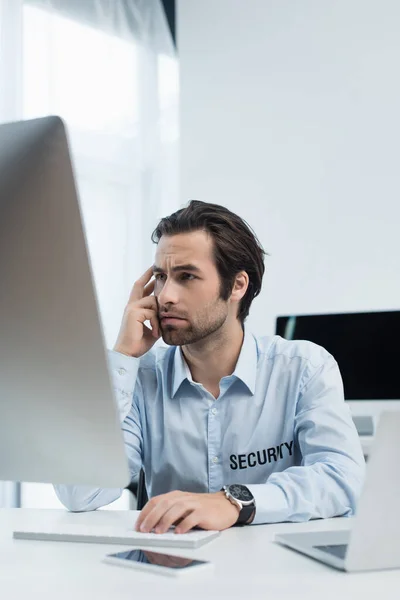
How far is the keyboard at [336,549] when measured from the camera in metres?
0.89

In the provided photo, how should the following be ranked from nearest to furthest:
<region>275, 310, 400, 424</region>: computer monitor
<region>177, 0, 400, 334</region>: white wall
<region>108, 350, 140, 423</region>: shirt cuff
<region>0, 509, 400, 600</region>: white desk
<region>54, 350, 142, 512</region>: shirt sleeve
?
<region>0, 509, 400, 600</region>: white desk < <region>54, 350, 142, 512</region>: shirt sleeve < <region>108, 350, 140, 423</region>: shirt cuff < <region>275, 310, 400, 424</region>: computer monitor < <region>177, 0, 400, 334</region>: white wall

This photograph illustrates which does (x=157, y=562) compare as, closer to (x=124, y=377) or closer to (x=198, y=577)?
(x=198, y=577)

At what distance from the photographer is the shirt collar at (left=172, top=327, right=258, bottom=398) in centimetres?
178

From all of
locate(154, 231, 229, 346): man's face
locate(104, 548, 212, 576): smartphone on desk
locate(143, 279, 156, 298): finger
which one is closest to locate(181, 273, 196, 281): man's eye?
locate(154, 231, 229, 346): man's face

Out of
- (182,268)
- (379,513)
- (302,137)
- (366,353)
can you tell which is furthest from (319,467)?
(302,137)

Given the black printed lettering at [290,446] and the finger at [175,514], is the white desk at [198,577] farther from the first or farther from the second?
the black printed lettering at [290,446]

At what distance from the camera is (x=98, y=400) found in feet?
2.20

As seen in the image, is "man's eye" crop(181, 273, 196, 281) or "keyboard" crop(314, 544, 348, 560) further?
"man's eye" crop(181, 273, 196, 281)

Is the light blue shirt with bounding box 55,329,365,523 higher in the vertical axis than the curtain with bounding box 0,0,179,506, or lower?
lower

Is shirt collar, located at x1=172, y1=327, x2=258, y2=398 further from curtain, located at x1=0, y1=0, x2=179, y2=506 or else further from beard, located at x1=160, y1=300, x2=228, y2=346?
curtain, located at x1=0, y1=0, x2=179, y2=506

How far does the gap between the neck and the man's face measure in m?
0.03

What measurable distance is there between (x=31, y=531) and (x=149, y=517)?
17 centimetres

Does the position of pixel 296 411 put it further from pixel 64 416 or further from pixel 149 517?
pixel 64 416

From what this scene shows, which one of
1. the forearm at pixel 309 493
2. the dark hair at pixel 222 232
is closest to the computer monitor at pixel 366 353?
the dark hair at pixel 222 232
